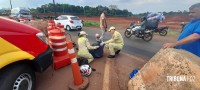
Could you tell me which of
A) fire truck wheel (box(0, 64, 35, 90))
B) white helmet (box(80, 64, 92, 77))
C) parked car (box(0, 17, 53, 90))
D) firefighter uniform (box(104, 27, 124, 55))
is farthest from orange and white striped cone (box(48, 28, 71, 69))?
firefighter uniform (box(104, 27, 124, 55))

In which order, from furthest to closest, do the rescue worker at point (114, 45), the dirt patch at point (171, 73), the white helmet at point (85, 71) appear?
the rescue worker at point (114, 45) → the white helmet at point (85, 71) → the dirt patch at point (171, 73)

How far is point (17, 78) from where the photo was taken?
3479 millimetres

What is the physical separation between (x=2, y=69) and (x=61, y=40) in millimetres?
2557

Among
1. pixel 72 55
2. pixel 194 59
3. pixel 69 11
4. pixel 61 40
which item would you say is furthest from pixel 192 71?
pixel 69 11

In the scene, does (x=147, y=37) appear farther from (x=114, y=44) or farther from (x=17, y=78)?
(x=17, y=78)

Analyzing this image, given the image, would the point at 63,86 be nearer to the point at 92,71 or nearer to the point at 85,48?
the point at 92,71

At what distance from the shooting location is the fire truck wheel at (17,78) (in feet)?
10.8

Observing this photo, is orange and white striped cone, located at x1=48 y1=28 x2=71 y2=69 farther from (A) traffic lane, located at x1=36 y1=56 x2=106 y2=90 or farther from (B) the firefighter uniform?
(B) the firefighter uniform

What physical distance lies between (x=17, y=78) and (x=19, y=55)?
14.3 inches

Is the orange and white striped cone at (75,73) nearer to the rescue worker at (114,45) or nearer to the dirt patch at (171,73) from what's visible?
the dirt patch at (171,73)

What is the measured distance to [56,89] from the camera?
4395mm

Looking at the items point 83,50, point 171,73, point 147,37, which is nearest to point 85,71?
point 83,50

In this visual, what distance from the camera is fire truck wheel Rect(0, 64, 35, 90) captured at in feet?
10.8

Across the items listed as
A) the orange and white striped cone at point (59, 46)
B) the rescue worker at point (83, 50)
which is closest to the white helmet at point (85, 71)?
the orange and white striped cone at point (59, 46)
